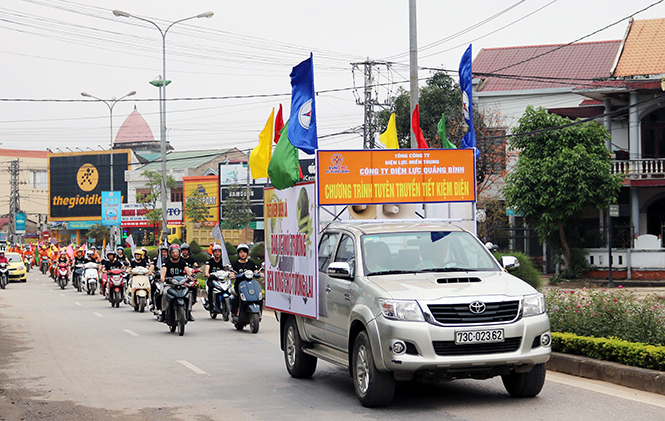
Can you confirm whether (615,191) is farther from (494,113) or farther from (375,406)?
(375,406)

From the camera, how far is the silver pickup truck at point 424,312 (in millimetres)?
7699

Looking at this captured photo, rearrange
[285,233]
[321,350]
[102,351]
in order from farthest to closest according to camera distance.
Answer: [102,351] < [285,233] < [321,350]

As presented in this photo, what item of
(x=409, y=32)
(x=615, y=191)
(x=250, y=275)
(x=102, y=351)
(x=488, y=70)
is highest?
(x=488, y=70)

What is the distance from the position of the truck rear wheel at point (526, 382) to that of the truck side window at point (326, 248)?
2.47 m

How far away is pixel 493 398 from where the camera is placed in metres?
8.77

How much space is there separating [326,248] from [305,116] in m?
1.92

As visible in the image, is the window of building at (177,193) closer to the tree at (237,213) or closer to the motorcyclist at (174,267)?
the tree at (237,213)

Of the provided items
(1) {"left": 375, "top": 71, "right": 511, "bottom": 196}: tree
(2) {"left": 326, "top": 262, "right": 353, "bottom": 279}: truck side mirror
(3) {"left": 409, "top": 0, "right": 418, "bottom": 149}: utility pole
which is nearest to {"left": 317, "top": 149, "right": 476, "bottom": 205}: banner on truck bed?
(2) {"left": 326, "top": 262, "right": 353, "bottom": 279}: truck side mirror

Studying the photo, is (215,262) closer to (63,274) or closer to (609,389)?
(609,389)

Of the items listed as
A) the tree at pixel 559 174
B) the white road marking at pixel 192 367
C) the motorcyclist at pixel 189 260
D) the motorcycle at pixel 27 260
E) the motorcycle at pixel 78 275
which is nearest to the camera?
the white road marking at pixel 192 367

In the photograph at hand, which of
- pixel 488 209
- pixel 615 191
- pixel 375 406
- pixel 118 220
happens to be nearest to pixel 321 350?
pixel 375 406

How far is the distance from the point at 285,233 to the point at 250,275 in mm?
5479

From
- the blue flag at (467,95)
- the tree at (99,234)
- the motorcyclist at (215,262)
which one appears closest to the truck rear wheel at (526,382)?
the blue flag at (467,95)

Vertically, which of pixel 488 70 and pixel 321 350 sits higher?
pixel 488 70
